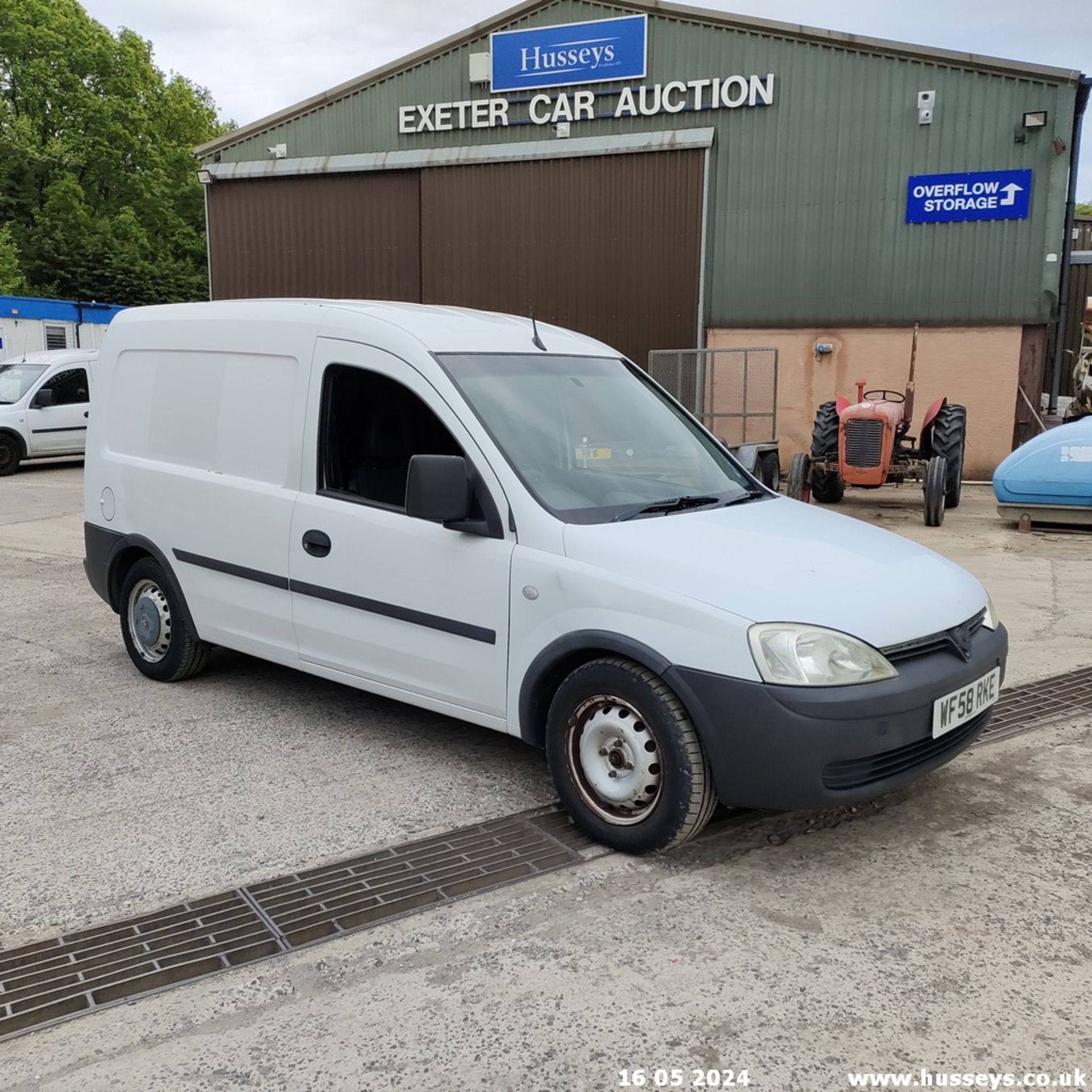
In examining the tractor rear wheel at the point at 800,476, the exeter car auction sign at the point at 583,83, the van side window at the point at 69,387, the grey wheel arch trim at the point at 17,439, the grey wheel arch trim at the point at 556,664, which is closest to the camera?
the grey wheel arch trim at the point at 556,664

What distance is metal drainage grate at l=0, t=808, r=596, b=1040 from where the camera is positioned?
2934 millimetres

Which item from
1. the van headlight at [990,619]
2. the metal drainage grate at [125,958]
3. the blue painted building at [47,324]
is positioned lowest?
the metal drainage grate at [125,958]

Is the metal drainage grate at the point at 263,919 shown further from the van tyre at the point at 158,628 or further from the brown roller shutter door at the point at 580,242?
the brown roller shutter door at the point at 580,242

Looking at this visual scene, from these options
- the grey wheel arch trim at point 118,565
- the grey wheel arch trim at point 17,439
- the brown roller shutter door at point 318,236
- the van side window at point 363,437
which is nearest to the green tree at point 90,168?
the brown roller shutter door at point 318,236

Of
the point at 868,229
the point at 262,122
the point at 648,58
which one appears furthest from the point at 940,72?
the point at 262,122

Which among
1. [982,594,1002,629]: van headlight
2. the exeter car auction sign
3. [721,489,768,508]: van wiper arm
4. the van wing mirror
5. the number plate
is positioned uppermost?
the exeter car auction sign

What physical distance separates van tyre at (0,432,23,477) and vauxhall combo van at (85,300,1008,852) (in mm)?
12510

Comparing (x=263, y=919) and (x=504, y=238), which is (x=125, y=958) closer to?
(x=263, y=919)

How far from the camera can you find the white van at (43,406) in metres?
16.8

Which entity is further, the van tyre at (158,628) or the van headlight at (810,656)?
the van tyre at (158,628)

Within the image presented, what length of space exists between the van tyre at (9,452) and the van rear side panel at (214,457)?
12384 millimetres

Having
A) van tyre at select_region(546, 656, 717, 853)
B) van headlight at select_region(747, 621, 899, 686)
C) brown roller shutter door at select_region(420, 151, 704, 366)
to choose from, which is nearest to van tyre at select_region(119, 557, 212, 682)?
van tyre at select_region(546, 656, 717, 853)

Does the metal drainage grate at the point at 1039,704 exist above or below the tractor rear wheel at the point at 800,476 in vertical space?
below

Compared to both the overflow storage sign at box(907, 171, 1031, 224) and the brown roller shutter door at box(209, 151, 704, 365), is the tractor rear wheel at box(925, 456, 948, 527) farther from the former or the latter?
the brown roller shutter door at box(209, 151, 704, 365)
